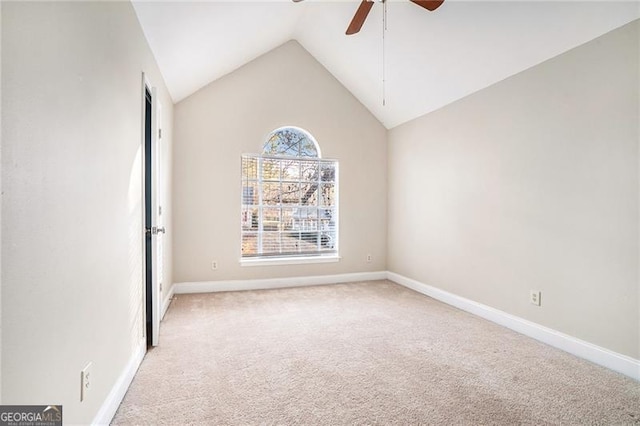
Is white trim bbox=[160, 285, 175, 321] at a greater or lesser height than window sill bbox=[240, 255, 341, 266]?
lesser

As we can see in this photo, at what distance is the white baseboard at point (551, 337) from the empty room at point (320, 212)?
2 cm

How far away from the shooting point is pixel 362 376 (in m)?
2.12

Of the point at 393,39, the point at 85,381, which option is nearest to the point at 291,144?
the point at 393,39

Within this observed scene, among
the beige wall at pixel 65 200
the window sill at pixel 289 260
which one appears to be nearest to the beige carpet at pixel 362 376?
the beige wall at pixel 65 200

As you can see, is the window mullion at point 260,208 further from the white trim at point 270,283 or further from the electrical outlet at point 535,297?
the electrical outlet at point 535,297

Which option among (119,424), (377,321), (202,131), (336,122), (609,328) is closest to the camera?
(119,424)

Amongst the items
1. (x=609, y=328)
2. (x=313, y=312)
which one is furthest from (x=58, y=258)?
(x=609, y=328)

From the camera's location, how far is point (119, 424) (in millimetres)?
1629

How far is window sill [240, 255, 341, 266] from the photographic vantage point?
4.42m

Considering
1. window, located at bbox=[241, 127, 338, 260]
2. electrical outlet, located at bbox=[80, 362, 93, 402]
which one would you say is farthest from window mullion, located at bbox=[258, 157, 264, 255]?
electrical outlet, located at bbox=[80, 362, 93, 402]

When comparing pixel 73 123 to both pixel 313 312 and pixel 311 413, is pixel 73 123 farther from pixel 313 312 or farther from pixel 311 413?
pixel 313 312

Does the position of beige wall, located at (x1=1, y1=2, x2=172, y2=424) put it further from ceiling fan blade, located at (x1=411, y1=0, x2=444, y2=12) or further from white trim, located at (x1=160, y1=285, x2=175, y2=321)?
ceiling fan blade, located at (x1=411, y1=0, x2=444, y2=12)

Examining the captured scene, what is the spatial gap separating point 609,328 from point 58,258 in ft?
10.7

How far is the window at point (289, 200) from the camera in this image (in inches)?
179
